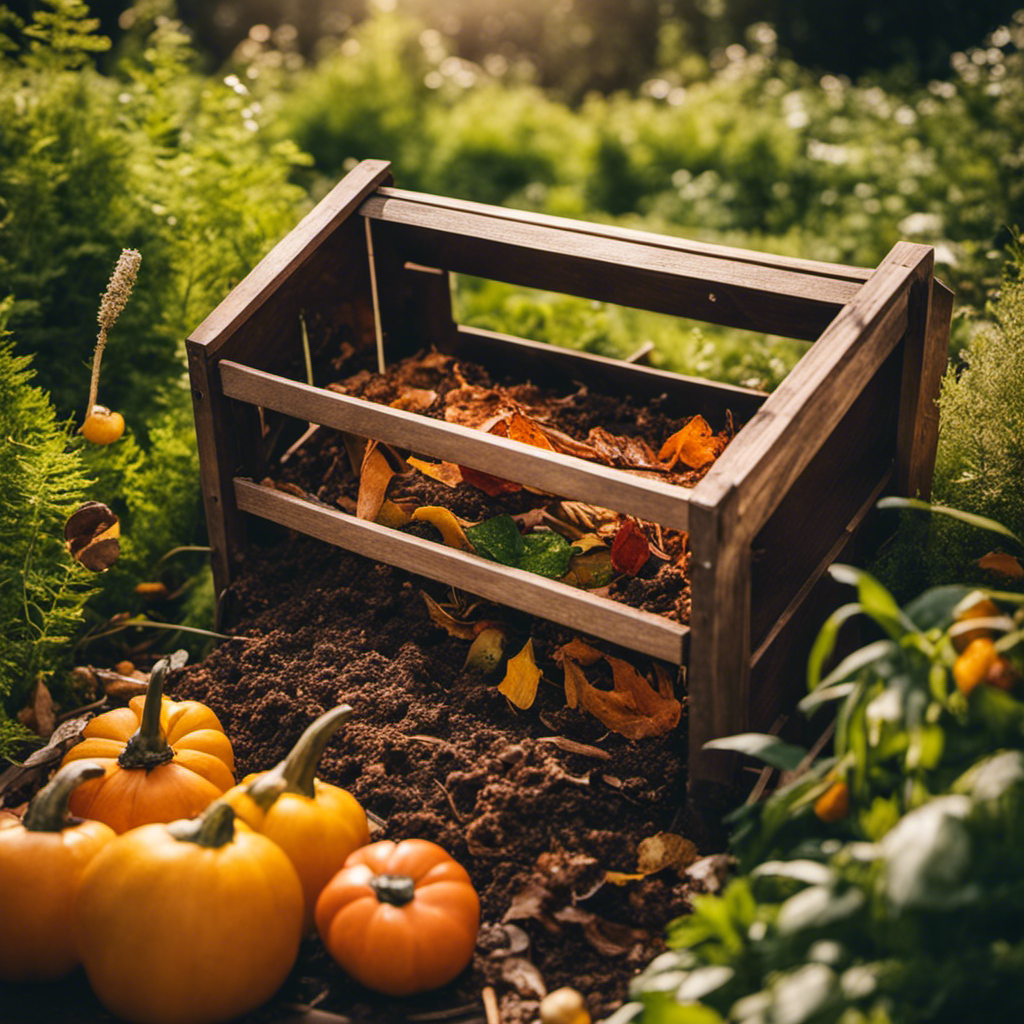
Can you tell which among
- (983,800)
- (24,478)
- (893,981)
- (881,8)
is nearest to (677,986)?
(893,981)

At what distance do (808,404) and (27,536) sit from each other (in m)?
1.68

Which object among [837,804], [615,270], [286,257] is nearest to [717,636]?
[837,804]

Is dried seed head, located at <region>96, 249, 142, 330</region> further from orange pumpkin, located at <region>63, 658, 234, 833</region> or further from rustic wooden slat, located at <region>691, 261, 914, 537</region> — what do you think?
rustic wooden slat, located at <region>691, 261, 914, 537</region>

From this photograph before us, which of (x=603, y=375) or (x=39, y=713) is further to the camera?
(x=603, y=375)

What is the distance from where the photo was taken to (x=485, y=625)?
229cm

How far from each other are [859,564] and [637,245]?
2.72ft

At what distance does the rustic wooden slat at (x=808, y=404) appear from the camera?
1793mm

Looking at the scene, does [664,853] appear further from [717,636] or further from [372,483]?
[372,483]

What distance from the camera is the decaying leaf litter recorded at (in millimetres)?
2215

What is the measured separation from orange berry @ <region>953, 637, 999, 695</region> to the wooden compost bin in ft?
1.40

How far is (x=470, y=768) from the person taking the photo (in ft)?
6.74

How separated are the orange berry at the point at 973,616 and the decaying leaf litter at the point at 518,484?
611mm

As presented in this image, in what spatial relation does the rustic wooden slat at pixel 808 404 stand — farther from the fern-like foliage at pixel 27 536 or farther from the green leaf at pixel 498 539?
the fern-like foliage at pixel 27 536

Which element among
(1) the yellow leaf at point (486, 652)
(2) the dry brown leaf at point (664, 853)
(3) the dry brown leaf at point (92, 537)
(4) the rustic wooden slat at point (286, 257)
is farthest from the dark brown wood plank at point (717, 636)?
(3) the dry brown leaf at point (92, 537)
